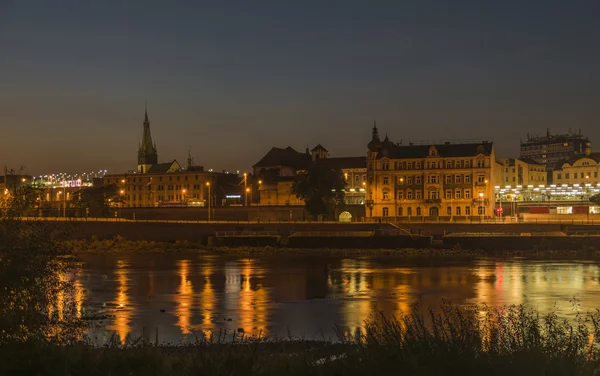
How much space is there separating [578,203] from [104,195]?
260ft

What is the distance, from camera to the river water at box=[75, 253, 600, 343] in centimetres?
2923

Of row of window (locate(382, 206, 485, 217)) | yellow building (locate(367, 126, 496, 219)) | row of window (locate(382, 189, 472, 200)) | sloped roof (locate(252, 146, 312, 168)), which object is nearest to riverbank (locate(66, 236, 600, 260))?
yellow building (locate(367, 126, 496, 219))

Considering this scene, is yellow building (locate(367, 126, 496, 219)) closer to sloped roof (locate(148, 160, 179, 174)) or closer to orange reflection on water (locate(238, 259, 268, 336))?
orange reflection on water (locate(238, 259, 268, 336))

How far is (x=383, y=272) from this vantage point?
52.0 metres

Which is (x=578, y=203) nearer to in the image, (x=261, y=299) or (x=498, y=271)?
(x=498, y=271)

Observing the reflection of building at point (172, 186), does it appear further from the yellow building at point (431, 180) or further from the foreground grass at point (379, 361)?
the foreground grass at point (379, 361)

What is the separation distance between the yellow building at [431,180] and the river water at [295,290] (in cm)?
4262

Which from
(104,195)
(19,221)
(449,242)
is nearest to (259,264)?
(449,242)

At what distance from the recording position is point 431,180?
10738 centimetres

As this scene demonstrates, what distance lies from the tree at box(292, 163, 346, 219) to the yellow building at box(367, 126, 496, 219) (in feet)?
25.7

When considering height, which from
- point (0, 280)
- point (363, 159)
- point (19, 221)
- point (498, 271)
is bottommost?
point (498, 271)

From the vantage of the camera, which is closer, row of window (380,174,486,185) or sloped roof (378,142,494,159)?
row of window (380,174,486,185)

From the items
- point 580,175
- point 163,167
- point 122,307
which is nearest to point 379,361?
point 122,307

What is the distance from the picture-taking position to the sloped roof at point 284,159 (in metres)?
143
